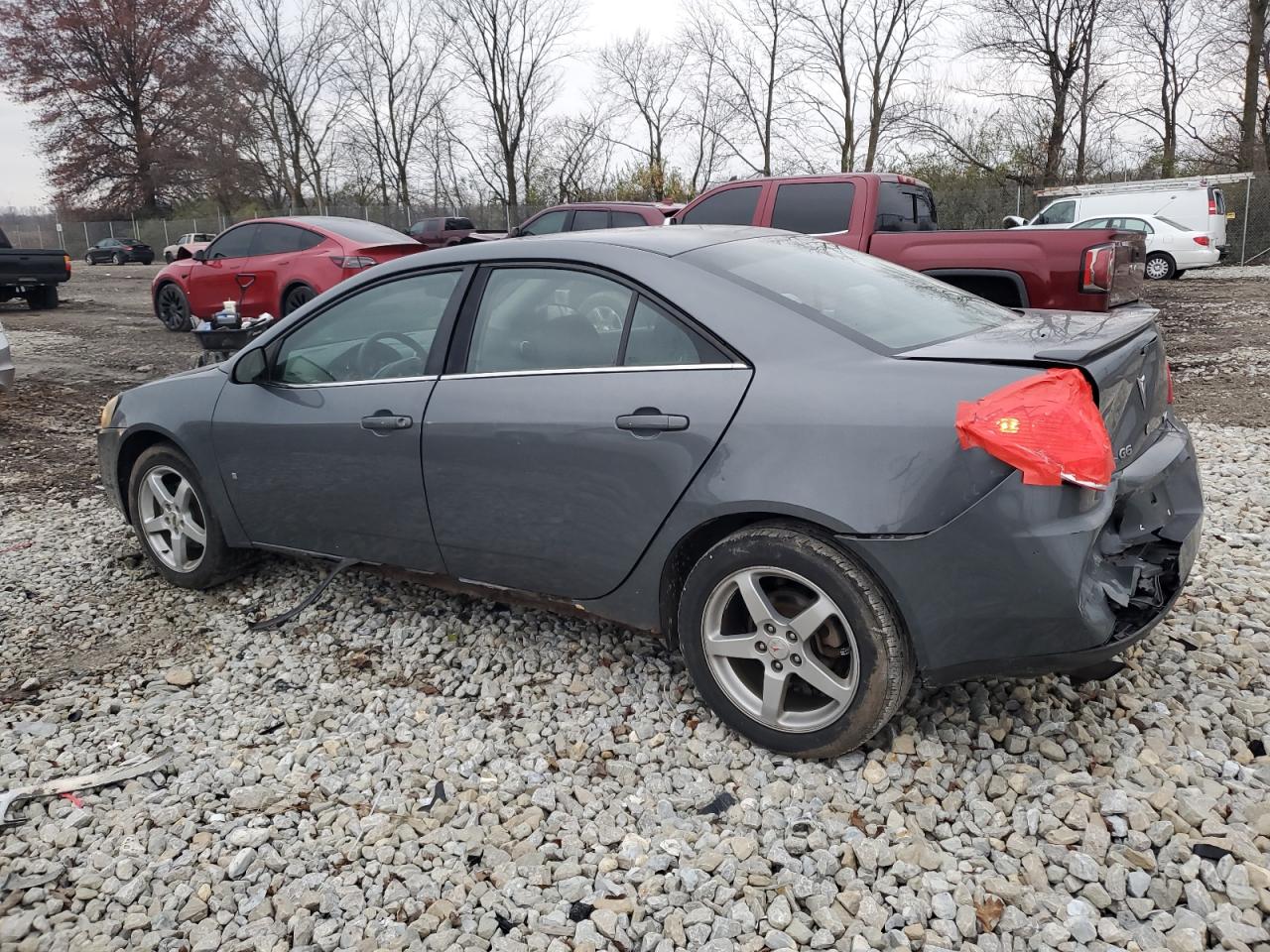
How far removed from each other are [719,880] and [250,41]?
46827mm

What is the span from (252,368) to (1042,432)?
3069 mm

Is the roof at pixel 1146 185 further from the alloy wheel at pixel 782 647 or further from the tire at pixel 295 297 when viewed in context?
the alloy wheel at pixel 782 647

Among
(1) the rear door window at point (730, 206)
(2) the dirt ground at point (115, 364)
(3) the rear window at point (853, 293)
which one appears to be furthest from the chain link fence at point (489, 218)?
(3) the rear window at point (853, 293)

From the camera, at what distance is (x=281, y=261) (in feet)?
36.4

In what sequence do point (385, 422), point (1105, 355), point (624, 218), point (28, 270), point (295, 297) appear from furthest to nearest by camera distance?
point (28, 270) < point (624, 218) < point (295, 297) < point (385, 422) < point (1105, 355)

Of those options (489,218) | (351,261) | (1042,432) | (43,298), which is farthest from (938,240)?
(489,218)

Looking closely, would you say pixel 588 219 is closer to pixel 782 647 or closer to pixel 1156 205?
pixel 782 647

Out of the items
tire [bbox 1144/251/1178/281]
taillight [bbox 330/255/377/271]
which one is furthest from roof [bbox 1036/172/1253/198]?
taillight [bbox 330/255/377/271]

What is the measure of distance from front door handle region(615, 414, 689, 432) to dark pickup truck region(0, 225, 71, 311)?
1633 centimetres

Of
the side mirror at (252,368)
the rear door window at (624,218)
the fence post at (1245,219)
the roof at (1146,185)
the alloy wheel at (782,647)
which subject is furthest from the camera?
the fence post at (1245,219)

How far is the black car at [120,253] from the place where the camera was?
4100 cm

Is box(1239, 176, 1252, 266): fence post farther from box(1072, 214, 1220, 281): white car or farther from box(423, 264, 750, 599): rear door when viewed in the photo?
box(423, 264, 750, 599): rear door

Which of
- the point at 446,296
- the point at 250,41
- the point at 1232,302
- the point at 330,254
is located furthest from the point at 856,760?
the point at 250,41

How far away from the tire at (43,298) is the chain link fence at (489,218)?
16.6m
